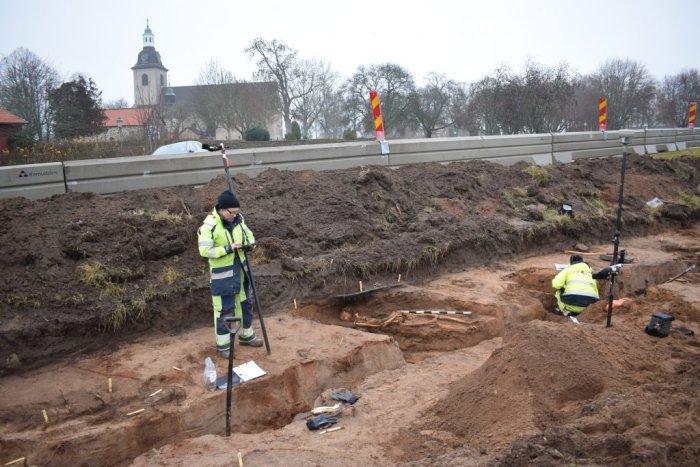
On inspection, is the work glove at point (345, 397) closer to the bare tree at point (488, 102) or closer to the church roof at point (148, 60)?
the bare tree at point (488, 102)

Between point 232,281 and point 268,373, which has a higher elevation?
point 232,281

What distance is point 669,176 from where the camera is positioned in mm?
16750

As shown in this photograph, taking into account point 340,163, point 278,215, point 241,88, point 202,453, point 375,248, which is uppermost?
point 241,88

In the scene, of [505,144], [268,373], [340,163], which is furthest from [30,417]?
[505,144]

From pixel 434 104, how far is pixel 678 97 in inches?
705

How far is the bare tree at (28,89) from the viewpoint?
25.1m

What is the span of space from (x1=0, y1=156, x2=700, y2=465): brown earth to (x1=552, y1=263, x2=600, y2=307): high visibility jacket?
33 centimetres

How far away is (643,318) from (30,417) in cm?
779

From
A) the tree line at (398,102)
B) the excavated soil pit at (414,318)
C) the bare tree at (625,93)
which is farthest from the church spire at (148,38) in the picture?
the excavated soil pit at (414,318)

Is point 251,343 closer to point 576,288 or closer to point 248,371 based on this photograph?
point 248,371

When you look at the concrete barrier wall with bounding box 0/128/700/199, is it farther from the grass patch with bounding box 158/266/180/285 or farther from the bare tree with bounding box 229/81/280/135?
the bare tree with bounding box 229/81/280/135

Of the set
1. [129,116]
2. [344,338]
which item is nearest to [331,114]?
[129,116]

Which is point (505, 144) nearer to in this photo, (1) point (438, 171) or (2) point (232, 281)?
(1) point (438, 171)

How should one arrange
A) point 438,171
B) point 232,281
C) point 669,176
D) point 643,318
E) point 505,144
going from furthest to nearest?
1. point 669,176
2. point 505,144
3. point 438,171
4. point 643,318
5. point 232,281
